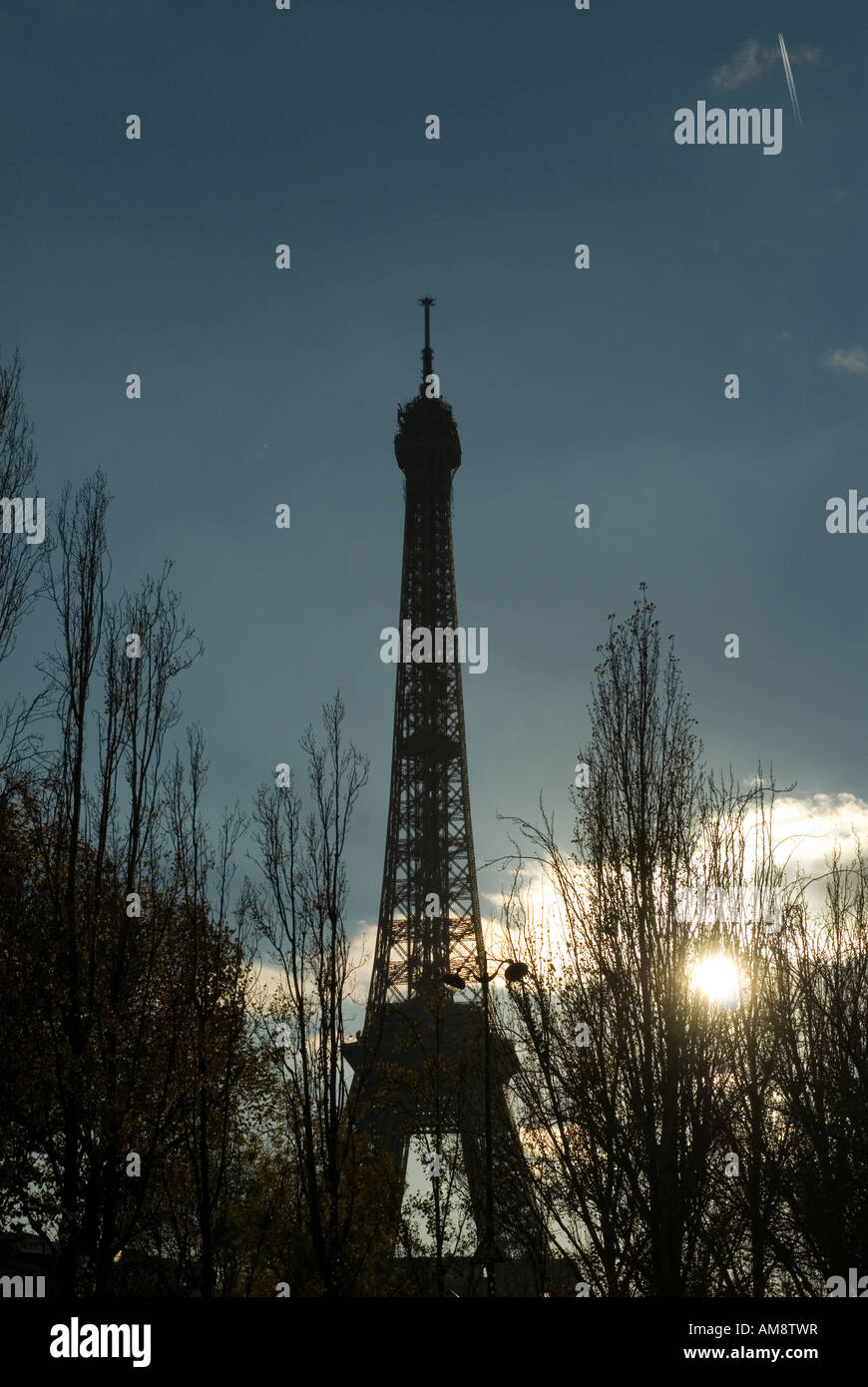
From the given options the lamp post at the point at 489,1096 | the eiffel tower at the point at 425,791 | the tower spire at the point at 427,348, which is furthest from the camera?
the tower spire at the point at 427,348

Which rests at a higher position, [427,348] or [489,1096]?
[427,348]

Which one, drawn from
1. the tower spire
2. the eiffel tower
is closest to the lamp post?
the eiffel tower

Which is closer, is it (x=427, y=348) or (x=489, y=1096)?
(x=489, y=1096)

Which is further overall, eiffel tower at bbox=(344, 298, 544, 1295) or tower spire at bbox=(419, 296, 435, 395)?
tower spire at bbox=(419, 296, 435, 395)

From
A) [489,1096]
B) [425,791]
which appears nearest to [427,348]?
[425,791]

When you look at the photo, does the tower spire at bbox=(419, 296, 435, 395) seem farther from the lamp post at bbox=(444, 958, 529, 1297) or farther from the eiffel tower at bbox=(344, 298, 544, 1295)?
the lamp post at bbox=(444, 958, 529, 1297)

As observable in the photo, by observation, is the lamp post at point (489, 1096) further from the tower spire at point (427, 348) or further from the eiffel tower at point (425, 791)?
the tower spire at point (427, 348)

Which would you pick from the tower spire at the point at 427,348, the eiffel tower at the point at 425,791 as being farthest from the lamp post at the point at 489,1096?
the tower spire at the point at 427,348

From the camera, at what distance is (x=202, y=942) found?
18.8 meters

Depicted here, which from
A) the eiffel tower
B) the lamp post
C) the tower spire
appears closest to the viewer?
the lamp post

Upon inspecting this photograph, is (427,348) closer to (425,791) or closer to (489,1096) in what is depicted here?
(425,791)

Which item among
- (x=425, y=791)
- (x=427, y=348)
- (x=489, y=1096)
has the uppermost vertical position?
(x=427, y=348)
